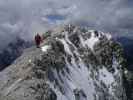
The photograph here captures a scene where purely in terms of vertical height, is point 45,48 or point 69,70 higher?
point 45,48

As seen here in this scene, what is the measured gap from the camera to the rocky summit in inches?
2371

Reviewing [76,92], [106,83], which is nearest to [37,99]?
[76,92]

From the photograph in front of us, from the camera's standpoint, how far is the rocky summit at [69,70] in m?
60.2

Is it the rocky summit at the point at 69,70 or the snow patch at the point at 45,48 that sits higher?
the snow patch at the point at 45,48

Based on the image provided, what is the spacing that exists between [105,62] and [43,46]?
29.2m

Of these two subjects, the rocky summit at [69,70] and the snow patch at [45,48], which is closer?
the rocky summit at [69,70]

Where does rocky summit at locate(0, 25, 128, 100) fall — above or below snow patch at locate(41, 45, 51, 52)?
below

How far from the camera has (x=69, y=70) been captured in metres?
82.1

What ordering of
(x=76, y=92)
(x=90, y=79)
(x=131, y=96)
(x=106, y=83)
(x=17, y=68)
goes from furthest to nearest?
(x=131, y=96) < (x=106, y=83) < (x=90, y=79) < (x=76, y=92) < (x=17, y=68)

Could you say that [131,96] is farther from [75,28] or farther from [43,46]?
[43,46]

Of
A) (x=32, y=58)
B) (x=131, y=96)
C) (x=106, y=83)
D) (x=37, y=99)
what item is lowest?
(x=131, y=96)

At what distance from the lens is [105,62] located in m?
100

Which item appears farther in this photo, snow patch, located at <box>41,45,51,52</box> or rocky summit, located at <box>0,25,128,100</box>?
snow patch, located at <box>41,45,51,52</box>

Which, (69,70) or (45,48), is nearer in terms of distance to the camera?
(45,48)
